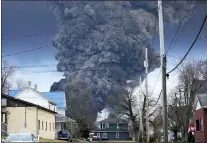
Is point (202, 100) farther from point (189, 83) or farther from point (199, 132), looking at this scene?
point (189, 83)

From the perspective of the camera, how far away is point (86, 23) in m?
72.9

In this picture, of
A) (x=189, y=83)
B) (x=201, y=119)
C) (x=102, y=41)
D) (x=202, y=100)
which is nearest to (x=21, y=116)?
(x=201, y=119)

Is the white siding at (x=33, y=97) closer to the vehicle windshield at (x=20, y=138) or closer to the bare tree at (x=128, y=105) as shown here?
the bare tree at (x=128, y=105)

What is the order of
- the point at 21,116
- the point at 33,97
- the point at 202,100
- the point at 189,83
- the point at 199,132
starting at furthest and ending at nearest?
1. the point at 33,97
2. the point at 189,83
3. the point at 21,116
4. the point at 199,132
5. the point at 202,100

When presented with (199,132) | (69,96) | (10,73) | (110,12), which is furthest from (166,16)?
(69,96)

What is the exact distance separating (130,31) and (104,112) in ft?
212

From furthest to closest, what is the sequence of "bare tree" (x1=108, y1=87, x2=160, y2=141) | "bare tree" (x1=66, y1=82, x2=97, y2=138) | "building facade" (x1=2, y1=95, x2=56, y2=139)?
"bare tree" (x1=108, y1=87, x2=160, y2=141) → "bare tree" (x1=66, y1=82, x2=97, y2=138) → "building facade" (x1=2, y1=95, x2=56, y2=139)

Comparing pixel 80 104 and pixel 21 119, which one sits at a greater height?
pixel 80 104

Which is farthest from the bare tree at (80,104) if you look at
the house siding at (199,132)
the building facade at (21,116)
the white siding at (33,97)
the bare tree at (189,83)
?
the house siding at (199,132)

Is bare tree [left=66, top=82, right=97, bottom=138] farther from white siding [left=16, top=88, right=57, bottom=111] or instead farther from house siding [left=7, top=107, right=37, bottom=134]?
house siding [left=7, top=107, right=37, bottom=134]

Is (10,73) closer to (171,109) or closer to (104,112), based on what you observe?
(171,109)

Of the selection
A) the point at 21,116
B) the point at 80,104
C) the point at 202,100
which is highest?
the point at 80,104

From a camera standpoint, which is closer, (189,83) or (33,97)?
(189,83)

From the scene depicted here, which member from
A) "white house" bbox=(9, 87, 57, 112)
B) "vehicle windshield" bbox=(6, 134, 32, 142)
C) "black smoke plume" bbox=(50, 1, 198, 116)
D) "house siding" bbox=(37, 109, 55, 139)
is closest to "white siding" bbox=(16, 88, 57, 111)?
"white house" bbox=(9, 87, 57, 112)
